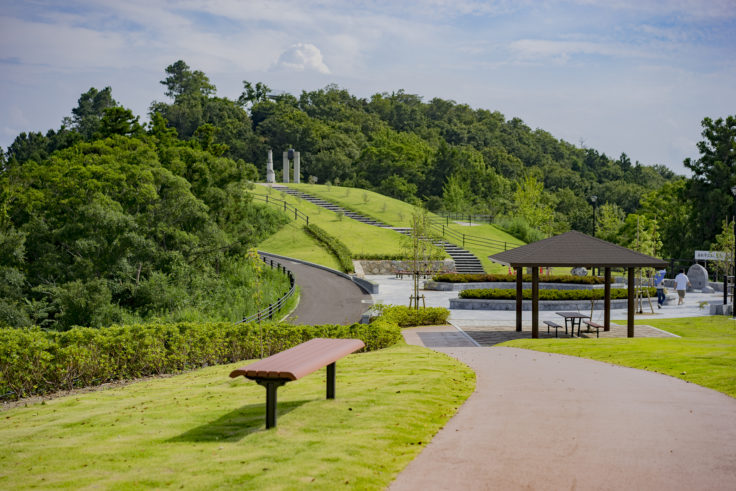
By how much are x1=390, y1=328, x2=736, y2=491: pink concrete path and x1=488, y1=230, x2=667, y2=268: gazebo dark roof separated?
649 cm

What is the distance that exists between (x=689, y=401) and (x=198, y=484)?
6.54m

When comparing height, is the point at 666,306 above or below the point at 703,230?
below

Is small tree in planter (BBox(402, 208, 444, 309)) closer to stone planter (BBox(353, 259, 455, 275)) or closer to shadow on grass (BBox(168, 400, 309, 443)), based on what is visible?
stone planter (BBox(353, 259, 455, 275))

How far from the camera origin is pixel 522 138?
4400 inches

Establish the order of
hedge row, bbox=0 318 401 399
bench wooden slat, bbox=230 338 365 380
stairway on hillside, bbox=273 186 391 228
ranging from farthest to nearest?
stairway on hillside, bbox=273 186 391 228
hedge row, bbox=0 318 401 399
bench wooden slat, bbox=230 338 365 380

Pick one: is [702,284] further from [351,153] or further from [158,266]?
[351,153]

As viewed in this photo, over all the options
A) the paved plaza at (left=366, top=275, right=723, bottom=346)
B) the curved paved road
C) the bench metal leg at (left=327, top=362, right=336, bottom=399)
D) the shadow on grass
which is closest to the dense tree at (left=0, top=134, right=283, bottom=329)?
the curved paved road

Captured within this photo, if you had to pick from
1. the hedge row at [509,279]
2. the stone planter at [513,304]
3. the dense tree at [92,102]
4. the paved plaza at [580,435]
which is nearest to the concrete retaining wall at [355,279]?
the hedge row at [509,279]

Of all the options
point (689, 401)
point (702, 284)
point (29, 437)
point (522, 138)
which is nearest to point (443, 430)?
point (689, 401)

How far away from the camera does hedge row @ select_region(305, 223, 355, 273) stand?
36219 millimetres

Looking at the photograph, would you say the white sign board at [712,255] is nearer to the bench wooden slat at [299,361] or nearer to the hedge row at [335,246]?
the hedge row at [335,246]

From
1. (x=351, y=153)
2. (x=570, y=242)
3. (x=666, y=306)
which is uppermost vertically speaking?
(x=351, y=153)

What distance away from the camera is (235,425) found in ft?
23.7

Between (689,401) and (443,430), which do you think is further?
(689,401)
